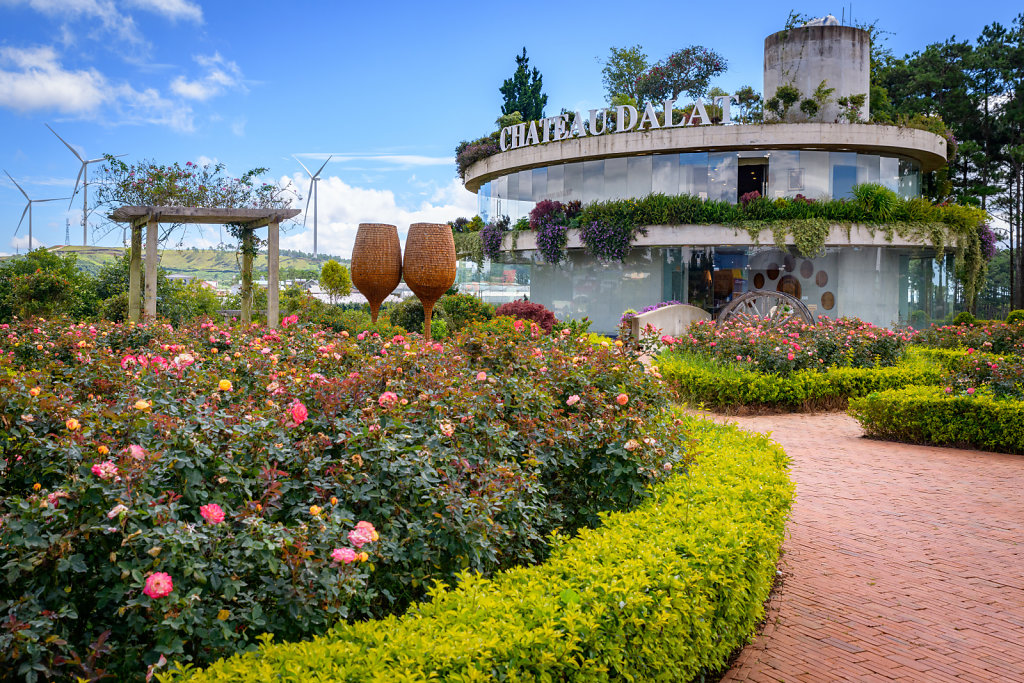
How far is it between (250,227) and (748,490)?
15.0m

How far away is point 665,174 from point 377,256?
1638cm

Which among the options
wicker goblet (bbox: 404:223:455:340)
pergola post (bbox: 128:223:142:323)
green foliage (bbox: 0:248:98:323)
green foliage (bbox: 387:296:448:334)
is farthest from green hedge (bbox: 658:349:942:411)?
green foliage (bbox: 0:248:98:323)

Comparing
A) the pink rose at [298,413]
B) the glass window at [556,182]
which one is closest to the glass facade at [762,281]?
the glass window at [556,182]

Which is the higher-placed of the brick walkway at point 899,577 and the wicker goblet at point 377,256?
the wicker goblet at point 377,256

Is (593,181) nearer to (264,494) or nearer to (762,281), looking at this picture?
(762,281)

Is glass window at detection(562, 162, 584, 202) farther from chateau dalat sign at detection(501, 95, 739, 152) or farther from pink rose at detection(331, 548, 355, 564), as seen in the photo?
pink rose at detection(331, 548, 355, 564)

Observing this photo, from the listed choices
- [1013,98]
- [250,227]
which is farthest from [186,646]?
[1013,98]

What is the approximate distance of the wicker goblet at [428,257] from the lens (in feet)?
40.0

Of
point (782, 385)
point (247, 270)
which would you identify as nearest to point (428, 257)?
point (782, 385)

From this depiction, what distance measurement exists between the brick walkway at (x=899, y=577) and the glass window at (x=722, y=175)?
17.7m

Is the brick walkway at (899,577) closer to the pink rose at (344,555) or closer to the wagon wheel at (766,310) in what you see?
the pink rose at (344,555)

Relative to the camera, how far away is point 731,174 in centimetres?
2600

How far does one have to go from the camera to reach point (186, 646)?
3.09 meters

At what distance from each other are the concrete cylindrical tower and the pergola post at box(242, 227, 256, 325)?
59.2ft
